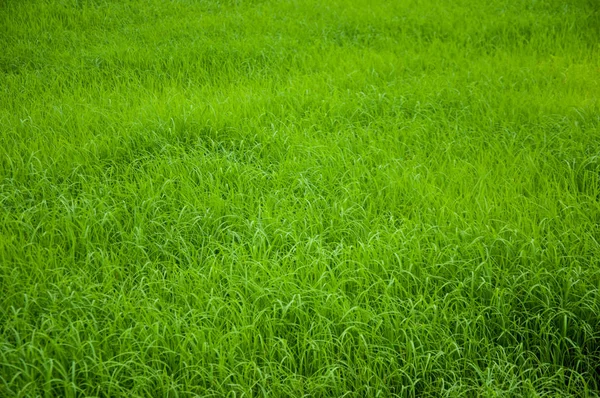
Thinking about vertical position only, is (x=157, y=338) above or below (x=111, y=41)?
below

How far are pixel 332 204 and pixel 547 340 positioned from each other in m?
1.74

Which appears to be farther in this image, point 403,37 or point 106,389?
point 403,37

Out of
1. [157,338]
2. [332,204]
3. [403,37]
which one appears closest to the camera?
[157,338]

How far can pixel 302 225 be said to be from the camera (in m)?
3.46

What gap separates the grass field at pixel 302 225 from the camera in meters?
2.42

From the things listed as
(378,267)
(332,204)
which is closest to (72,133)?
(332,204)

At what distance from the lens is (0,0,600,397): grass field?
2.42 meters

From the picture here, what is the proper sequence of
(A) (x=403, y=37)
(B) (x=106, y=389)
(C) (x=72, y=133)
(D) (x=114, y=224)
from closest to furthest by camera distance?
(B) (x=106, y=389), (D) (x=114, y=224), (C) (x=72, y=133), (A) (x=403, y=37)

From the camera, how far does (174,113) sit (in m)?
4.99

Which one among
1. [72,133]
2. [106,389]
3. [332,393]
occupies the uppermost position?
[72,133]

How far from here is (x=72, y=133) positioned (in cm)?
472

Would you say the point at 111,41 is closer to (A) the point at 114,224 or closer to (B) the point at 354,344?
(A) the point at 114,224

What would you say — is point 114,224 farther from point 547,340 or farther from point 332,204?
point 547,340

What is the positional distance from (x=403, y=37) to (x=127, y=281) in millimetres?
6232
